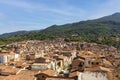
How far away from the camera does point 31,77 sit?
3322cm

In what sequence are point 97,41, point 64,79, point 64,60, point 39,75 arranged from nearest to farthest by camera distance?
point 64,79 → point 39,75 → point 64,60 → point 97,41

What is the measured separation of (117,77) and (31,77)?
40.6 feet

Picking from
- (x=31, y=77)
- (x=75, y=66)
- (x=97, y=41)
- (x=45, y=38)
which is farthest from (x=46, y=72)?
(x=45, y=38)

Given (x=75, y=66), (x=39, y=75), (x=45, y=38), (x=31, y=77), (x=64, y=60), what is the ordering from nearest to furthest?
(x=31, y=77) < (x=39, y=75) < (x=75, y=66) < (x=64, y=60) < (x=45, y=38)

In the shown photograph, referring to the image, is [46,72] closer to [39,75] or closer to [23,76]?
[39,75]

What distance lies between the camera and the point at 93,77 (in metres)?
29.1

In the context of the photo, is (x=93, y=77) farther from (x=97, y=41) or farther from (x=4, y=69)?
(x=97, y=41)

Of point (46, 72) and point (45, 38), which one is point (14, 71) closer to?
point (46, 72)

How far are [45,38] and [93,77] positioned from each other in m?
117

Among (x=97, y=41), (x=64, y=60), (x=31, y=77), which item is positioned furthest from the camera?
(x=97, y=41)

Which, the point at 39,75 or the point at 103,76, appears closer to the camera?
the point at 103,76

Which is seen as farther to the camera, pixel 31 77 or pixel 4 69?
pixel 4 69

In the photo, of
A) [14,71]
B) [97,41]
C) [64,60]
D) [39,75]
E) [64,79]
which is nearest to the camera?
[64,79]

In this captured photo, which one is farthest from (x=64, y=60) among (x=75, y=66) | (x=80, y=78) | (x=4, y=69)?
(x=80, y=78)
